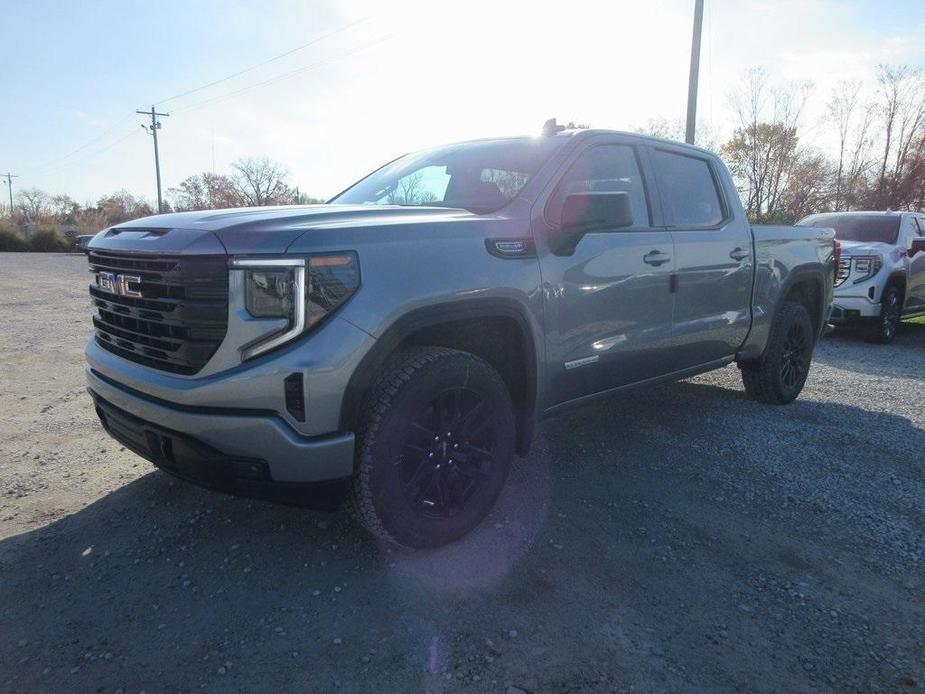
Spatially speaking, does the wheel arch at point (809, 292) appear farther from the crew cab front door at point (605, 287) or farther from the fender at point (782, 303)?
the crew cab front door at point (605, 287)

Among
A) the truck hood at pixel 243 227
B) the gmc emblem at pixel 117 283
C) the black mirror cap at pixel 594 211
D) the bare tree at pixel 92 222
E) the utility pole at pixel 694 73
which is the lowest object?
the gmc emblem at pixel 117 283

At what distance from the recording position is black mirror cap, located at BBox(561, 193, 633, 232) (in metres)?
3.02

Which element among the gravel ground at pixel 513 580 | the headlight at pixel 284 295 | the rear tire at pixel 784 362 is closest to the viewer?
the gravel ground at pixel 513 580

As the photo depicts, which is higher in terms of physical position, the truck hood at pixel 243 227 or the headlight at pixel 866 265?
the truck hood at pixel 243 227

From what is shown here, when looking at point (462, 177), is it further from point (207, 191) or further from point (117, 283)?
point (207, 191)

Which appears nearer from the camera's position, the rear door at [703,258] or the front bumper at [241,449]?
the front bumper at [241,449]

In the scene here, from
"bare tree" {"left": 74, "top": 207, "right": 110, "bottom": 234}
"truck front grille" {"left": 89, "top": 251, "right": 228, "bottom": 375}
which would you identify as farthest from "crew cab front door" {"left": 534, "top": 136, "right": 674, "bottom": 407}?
"bare tree" {"left": 74, "top": 207, "right": 110, "bottom": 234}

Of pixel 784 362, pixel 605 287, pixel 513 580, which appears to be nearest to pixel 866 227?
pixel 784 362

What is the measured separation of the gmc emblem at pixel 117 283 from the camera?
262 centimetres

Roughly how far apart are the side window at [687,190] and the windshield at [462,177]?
98 cm

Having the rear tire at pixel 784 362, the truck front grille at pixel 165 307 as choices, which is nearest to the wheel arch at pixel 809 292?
the rear tire at pixel 784 362

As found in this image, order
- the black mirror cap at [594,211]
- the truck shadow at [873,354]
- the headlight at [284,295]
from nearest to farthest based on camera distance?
the headlight at [284,295], the black mirror cap at [594,211], the truck shadow at [873,354]

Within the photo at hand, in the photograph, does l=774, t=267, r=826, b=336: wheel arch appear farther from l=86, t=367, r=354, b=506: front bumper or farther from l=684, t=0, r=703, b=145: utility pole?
l=684, t=0, r=703, b=145: utility pole

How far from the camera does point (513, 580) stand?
270 cm
